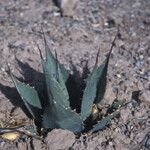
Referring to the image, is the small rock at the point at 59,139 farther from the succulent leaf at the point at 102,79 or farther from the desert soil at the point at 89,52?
the succulent leaf at the point at 102,79

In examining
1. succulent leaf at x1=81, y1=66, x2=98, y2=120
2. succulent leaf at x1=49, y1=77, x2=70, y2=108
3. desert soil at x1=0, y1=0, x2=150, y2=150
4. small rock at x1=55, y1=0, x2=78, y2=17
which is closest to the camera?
succulent leaf at x1=49, y1=77, x2=70, y2=108

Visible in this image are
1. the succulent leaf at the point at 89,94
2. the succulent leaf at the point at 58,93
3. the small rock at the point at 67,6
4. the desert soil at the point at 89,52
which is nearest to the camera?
the succulent leaf at the point at 58,93

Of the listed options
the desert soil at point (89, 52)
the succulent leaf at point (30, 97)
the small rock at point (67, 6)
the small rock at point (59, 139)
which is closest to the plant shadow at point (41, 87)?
the desert soil at point (89, 52)

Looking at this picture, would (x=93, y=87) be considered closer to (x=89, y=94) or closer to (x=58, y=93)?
(x=89, y=94)

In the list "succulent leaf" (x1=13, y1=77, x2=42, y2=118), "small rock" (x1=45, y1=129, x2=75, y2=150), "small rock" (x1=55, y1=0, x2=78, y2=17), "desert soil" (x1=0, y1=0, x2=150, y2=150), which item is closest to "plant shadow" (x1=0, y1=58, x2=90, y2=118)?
"desert soil" (x1=0, y1=0, x2=150, y2=150)


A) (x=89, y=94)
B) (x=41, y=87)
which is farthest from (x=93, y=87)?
(x=41, y=87)


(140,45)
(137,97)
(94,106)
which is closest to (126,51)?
(140,45)

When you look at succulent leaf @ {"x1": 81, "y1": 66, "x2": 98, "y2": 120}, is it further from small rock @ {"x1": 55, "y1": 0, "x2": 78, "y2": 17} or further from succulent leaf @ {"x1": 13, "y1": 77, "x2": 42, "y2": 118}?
small rock @ {"x1": 55, "y1": 0, "x2": 78, "y2": 17}

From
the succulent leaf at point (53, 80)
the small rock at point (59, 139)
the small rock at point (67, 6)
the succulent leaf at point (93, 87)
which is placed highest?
the succulent leaf at point (53, 80)

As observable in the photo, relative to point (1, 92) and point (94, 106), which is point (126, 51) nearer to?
point (94, 106)
